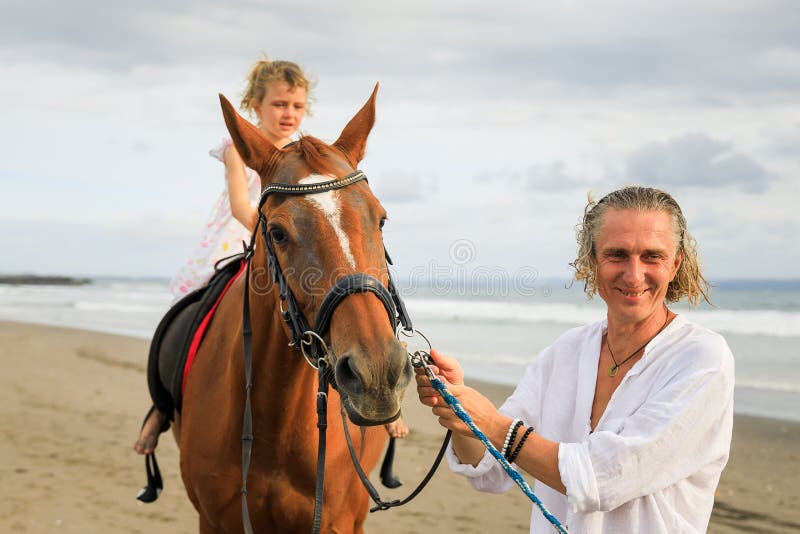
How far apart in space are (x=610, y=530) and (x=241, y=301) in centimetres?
182

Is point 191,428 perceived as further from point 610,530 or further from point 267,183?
point 610,530

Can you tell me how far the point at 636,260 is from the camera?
80.4 inches

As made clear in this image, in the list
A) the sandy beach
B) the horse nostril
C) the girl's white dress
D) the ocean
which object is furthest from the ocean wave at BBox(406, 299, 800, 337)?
the horse nostril

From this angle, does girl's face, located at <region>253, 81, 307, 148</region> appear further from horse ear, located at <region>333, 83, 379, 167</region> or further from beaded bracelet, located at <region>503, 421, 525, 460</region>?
beaded bracelet, located at <region>503, 421, 525, 460</region>

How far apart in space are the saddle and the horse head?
1.02 meters

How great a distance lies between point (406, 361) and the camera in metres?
1.91

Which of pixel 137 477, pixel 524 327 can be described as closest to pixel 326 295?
pixel 137 477

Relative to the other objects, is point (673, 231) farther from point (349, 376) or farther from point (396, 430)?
point (396, 430)

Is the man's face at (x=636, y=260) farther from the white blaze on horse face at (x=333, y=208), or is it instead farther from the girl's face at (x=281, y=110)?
the girl's face at (x=281, y=110)

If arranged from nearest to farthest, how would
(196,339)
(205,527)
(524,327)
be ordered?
(205,527), (196,339), (524,327)

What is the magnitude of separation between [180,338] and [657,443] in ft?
9.06

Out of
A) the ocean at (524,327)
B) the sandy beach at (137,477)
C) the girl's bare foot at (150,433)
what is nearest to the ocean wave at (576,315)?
the ocean at (524,327)

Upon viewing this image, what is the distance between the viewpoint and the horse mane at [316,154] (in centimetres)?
241

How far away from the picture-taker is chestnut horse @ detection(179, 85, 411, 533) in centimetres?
197
